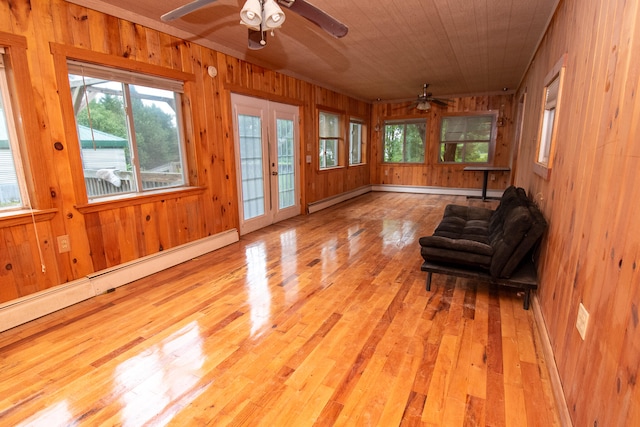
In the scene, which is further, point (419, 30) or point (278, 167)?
point (278, 167)

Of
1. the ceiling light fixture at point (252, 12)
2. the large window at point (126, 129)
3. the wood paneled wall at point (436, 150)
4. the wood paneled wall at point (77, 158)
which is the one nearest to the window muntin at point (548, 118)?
the ceiling light fixture at point (252, 12)

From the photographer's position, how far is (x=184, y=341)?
2203 millimetres

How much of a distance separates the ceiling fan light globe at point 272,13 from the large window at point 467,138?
288 inches

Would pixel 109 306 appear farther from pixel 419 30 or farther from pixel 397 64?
pixel 397 64

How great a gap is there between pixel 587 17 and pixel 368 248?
293cm

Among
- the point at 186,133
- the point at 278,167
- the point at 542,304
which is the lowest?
the point at 542,304

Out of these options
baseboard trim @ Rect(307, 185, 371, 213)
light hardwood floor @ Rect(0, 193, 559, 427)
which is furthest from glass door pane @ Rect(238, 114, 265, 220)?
light hardwood floor @ Rect(0, 193, 559, 427)

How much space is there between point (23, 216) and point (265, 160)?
10.4 feet

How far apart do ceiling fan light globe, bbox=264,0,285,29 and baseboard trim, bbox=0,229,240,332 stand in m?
2.63

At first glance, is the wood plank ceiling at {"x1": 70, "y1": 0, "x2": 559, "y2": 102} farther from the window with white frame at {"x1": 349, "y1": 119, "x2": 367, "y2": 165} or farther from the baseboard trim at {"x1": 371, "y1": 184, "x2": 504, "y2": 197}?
the baseboard trim at {"x1": 371, "y1": 184, "x2": 504, "y2": 197}

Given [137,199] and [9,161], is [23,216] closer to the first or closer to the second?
[9,161]

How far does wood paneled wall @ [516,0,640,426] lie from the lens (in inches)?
42.0

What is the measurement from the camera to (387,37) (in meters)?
3.68

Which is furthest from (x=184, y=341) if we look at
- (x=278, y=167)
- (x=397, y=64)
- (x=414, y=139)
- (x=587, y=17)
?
(x=414, y=139)
